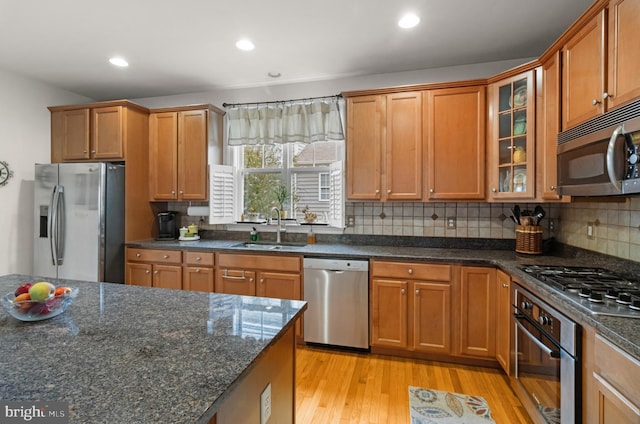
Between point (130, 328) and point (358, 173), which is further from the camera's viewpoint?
point (358, 173)

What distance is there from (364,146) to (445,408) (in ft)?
7.17

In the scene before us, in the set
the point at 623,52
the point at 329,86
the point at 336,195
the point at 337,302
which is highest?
the point at 329,86

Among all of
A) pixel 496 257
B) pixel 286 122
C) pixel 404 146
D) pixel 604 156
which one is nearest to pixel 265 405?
pixel 604 156

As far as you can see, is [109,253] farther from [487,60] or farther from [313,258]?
[487,60]

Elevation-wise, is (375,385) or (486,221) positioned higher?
(486,221)

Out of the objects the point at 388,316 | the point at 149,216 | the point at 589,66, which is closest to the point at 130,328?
the point at 388,316

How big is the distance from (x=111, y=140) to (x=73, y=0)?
5.21 feet

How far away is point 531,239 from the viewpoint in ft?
8.36

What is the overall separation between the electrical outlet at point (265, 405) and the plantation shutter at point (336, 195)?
210cm

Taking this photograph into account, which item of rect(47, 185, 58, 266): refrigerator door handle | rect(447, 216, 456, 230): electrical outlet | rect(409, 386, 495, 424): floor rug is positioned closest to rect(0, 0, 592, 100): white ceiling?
rect(47, 185, 58, 266): refrigerator door handle

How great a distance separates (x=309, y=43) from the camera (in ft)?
8.66

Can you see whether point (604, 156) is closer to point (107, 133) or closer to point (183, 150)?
point (183, 150)

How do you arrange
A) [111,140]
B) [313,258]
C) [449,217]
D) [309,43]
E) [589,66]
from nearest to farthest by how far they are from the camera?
[589,66] < [309,43] < [313,258] < [449,217] < [111,140]

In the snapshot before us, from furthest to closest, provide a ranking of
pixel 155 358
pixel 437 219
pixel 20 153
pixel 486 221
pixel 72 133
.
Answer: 1. pixel 72 133
2. pixel 20 153
3. pixel 437 219
4. pixel 486 221
5. pixel 155 358
